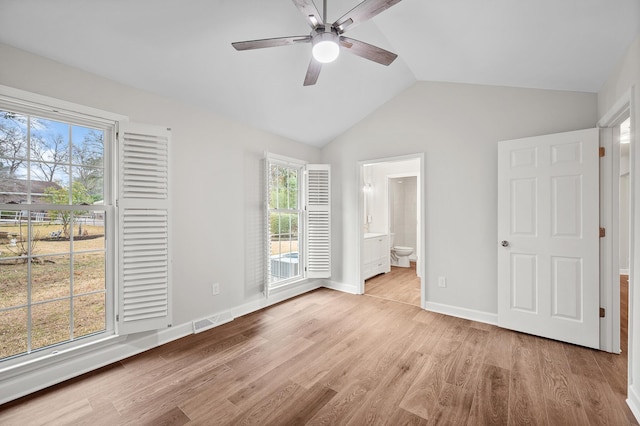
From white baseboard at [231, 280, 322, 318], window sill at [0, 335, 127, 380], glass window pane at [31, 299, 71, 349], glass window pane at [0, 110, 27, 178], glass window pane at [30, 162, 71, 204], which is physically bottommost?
white baseboard at [231, 280, 322, 318]

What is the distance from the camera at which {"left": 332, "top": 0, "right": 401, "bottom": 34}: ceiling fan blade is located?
155cm

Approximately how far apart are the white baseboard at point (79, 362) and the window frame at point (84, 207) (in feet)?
0.14

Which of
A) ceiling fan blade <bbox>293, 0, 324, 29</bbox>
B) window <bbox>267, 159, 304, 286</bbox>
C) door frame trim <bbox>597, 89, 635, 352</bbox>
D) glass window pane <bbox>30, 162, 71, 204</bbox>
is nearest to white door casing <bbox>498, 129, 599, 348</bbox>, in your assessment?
door frame trim <bbox>597, 89, 635, 352</bbox>

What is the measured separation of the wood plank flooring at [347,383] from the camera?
170cm

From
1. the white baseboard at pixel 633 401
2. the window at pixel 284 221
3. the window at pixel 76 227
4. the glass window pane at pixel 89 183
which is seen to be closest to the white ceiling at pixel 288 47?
the window at pixel 76 227

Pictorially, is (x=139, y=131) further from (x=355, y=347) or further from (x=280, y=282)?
(x=355, y=347)

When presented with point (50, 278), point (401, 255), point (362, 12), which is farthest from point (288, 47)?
point (401, 255)

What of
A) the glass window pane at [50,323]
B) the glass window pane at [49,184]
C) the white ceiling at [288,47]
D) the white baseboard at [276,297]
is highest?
the white ceiling at [288,47]

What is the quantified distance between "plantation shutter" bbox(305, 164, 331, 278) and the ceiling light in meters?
2.31

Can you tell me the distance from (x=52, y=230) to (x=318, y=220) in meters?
2.92

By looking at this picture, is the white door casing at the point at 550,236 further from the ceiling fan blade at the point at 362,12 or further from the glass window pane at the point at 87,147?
the glass window pane at the point at 87,147

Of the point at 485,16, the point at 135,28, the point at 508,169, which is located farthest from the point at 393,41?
the point at 135,28

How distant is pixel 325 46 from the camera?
5.92 ft

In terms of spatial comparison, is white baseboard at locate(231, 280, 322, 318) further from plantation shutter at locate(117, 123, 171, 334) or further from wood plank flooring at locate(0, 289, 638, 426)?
plantation shutter at locate(117, 123, 171, 334)
